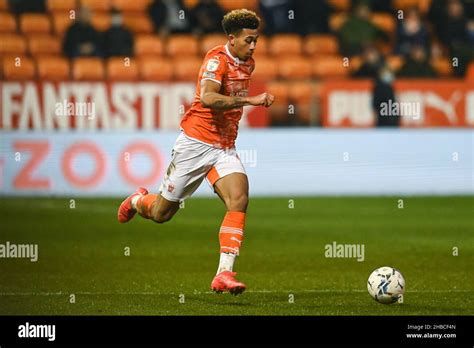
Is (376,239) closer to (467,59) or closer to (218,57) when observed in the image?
(218,57)

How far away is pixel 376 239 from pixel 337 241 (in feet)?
1.82

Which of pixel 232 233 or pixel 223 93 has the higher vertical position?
pixel 223 93

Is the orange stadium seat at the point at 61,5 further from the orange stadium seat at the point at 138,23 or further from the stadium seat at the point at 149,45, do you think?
the stadium seat at the point at 149,45

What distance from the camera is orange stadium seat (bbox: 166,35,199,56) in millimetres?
19611

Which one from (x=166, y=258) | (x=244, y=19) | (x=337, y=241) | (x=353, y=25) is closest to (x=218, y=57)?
(x=244, y=19)

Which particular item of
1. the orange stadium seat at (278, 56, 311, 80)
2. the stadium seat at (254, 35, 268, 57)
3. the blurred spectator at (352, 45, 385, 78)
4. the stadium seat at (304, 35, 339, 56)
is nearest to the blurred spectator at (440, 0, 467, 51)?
the blurred spectator at (352, 45, 385, 78)

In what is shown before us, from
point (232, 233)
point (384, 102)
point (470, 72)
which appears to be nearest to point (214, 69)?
point (232, 233)

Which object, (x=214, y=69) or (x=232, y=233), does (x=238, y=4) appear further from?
(x=232, y=233)

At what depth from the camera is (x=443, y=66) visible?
19891mm

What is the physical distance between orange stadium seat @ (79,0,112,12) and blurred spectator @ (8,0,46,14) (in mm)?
681

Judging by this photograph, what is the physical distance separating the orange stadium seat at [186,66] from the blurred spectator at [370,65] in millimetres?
2662

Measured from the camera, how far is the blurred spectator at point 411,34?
19234mm

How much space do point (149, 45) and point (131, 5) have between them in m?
0.99

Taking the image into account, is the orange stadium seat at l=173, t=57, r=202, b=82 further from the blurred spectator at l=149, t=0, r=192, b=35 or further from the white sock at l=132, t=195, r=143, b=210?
the white sock at l=132, t=195, r=143, b=210
